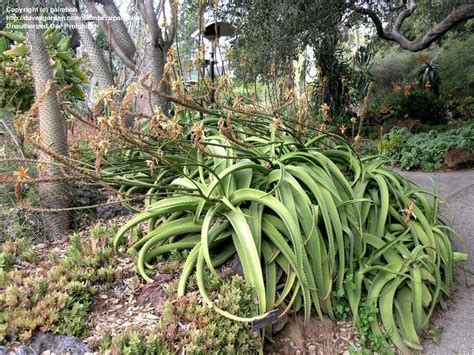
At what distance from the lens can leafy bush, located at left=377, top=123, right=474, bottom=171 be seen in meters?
6.21

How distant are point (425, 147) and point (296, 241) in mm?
5464

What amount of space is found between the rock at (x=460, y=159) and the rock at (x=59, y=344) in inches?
238

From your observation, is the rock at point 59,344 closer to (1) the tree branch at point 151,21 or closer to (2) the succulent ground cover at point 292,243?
(2) the succulent ground cover at point 292,243

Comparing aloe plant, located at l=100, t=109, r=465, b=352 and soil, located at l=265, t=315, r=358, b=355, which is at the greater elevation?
aloe plant, located at l=100, t=109, r=465, b=352

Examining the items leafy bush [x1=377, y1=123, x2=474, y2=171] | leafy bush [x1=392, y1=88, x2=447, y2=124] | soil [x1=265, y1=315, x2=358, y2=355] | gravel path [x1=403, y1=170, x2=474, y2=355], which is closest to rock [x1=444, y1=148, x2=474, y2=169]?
leafy bush [x1=377, y1=123, x2=474, y2=171]

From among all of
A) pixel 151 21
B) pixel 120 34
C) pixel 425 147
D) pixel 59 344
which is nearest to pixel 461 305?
pixel 59 344

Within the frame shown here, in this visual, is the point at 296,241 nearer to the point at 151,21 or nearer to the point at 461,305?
the point at 461,305

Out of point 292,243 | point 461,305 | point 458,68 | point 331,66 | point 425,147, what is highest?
point 458,68

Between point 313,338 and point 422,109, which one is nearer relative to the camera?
point 313,338

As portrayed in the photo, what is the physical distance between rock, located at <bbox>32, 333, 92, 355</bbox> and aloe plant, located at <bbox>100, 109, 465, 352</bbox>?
455mm

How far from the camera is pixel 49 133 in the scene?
8.21ft

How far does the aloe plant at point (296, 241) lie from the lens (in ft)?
6.41

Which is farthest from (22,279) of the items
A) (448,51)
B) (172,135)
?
(448,51)

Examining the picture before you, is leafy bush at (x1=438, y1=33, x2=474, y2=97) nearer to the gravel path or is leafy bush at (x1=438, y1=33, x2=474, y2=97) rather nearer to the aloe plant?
the gravel path
